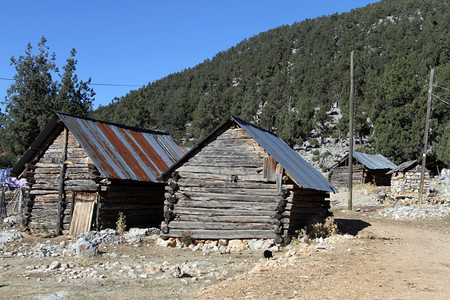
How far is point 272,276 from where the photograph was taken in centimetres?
944

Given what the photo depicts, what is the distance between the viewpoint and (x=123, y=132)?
22344 millimetres

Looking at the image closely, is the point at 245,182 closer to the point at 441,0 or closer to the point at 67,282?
the point at 67,282

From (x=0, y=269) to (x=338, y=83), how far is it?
90.1m

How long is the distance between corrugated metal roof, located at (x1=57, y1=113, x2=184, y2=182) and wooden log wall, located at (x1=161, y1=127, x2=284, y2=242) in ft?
11.2

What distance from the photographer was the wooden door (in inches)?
708

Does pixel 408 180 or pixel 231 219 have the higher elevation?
pixel 408 180

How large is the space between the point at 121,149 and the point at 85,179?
251 centimetres

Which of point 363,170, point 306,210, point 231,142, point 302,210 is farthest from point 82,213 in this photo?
point 363,170

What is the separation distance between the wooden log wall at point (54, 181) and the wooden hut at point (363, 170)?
101ft

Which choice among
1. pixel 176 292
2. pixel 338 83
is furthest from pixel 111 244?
pixel 338 83

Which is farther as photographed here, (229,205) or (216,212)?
(216,212)

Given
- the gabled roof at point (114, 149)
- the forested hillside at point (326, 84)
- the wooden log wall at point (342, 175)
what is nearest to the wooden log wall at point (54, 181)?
the gabled roof at point (114, 149)

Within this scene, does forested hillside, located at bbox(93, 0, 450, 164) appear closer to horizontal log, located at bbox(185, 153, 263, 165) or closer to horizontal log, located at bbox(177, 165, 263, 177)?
horizontal log, located at bbox(185, 153, 263, 165)

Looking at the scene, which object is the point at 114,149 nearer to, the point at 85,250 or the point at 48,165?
the point at 48,165
